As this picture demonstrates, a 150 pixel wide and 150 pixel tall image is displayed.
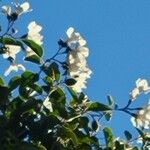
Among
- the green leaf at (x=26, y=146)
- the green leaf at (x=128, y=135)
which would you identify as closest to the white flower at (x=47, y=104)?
the green leaf at (x=26, y=146)

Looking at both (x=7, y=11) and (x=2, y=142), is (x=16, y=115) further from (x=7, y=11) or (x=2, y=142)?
(x=7, y=11)

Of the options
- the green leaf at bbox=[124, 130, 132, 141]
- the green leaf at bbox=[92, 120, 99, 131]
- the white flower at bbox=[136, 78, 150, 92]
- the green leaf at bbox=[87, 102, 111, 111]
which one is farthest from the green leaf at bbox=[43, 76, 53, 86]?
the green leaf at bbox=[124, 130, 132, 141]

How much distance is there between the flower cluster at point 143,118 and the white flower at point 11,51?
723mm

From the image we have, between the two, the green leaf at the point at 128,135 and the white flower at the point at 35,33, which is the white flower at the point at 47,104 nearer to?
the white flower at the point at 35,33

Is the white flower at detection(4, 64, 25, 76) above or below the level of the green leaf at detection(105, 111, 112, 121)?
below

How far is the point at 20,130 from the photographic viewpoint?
307 cm

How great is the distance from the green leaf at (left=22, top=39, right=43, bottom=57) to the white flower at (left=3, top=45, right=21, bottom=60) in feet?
0.20

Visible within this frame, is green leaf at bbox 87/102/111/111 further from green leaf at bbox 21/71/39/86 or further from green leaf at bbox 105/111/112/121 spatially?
green leaf at bbox 21/71/39/86

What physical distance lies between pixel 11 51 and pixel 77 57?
40 centimetres

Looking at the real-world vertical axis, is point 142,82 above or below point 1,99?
above

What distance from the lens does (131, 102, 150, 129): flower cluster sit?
3170 millimetres

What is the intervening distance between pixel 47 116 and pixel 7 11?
581 millimetres

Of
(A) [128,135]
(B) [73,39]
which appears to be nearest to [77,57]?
(B) [73,39]

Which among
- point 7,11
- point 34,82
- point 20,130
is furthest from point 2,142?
point 7,11
